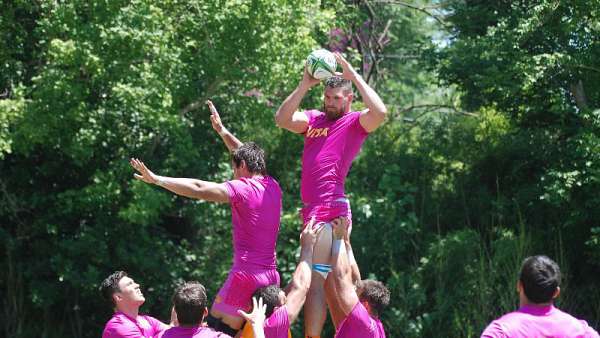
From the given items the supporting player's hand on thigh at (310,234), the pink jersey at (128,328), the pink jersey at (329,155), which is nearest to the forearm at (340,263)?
the supporting player's hand on thigh at (310,234)

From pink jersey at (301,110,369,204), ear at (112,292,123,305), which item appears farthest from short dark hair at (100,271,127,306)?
pink jersey at (301,110,369,204)

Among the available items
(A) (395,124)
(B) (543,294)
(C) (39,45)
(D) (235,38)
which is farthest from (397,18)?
(B) (543,294)

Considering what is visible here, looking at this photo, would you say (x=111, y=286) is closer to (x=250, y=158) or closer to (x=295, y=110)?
(x=250, y=158)

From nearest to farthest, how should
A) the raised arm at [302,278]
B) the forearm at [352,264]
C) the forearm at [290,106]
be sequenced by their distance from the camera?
the raised arm at [302,278] → the forearm at [290,106] → the forearm at [352,264]

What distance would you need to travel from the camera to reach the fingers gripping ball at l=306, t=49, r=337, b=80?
6.31 m

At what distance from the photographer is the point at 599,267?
12602 millimetres

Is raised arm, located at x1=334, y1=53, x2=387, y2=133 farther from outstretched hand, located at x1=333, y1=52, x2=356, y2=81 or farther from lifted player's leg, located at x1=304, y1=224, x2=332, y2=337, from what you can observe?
lifted player's leg, located at x1=304, y1=224, x2=332, y2=337

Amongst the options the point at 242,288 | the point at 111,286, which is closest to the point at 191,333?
the point at 242,288

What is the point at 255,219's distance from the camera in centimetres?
615

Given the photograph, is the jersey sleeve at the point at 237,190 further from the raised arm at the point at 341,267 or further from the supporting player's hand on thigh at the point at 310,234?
the raised arm at the point at 341,267

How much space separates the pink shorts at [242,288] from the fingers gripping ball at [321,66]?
137cm

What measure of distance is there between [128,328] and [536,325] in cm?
286

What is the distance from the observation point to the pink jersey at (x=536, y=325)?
4.10 m

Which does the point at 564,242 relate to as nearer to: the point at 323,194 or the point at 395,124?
the point at 395,124
